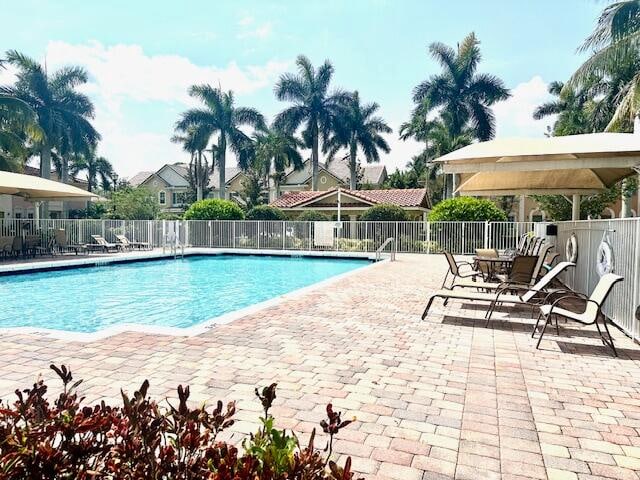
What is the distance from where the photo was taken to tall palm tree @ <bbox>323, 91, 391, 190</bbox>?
37.8 m

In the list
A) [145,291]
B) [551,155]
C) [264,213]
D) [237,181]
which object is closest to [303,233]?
[264,213]

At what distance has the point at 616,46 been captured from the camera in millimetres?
17203

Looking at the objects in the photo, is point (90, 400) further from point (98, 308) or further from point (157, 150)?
point (157, 150)

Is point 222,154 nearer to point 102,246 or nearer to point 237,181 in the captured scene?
point 237,181

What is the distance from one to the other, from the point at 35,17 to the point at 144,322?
7228 mm

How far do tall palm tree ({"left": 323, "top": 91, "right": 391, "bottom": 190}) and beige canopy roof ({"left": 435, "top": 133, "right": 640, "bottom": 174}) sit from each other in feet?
99.9

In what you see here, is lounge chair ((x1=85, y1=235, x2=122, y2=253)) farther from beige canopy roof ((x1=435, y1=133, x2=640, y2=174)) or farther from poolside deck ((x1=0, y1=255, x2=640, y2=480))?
beige canopy roof ((x1=435, y1=133, x2=640, y2=174))

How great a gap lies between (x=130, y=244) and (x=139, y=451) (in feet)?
80.2

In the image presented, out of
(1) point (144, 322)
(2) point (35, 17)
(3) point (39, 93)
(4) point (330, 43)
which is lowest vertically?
(1) point (144, 322)

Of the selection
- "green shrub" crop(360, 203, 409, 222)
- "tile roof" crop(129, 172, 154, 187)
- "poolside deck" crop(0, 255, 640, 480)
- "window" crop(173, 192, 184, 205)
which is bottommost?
"poolside deck" crop(0, 255, 640, 480)

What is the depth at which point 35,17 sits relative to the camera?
1023 centimetres

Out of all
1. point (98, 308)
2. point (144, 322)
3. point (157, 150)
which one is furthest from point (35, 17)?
point (157, 150)

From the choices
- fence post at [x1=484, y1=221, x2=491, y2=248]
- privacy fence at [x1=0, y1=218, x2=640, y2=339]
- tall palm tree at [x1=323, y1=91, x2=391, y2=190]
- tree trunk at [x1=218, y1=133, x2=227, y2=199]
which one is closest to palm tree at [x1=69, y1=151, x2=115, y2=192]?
tree trunk at [x1=218, y1=133, x2=227, y2=199]

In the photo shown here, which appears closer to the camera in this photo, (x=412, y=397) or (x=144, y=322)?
(x=412, y=397)
